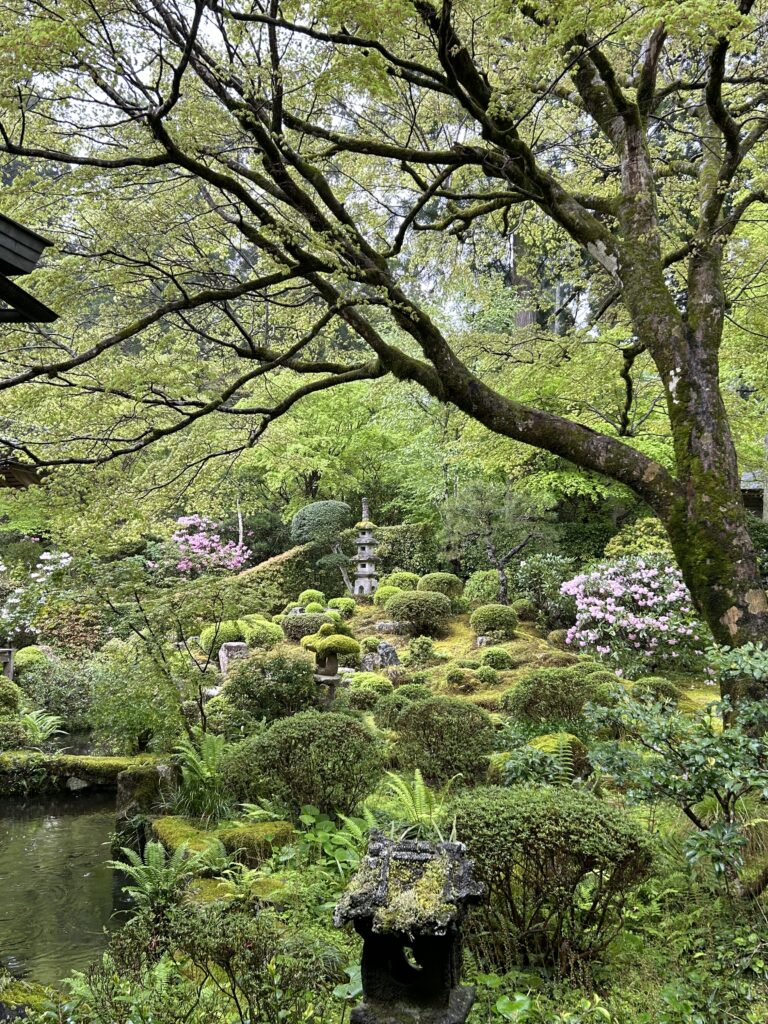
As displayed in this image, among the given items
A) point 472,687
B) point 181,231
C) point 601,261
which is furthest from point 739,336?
point 181,231

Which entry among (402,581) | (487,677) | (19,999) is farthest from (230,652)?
(19,999)

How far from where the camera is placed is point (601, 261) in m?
5.84

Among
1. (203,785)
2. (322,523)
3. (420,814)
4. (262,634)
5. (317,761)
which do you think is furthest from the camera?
(322,523)

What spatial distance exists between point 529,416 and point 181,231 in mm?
3399

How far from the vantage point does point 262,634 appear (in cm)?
1227

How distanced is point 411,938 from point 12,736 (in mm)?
8394

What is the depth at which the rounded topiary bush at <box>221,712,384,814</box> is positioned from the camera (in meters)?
5.03

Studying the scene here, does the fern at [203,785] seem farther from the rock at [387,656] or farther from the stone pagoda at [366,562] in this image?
the stone pagoda at [366,562]

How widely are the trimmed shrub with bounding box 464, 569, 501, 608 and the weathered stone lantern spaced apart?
1112cm

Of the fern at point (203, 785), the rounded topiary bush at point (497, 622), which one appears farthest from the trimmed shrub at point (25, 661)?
the rounded topiary bush at point (497, 622)

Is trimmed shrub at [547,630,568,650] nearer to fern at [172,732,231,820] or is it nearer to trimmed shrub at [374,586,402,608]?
trimmed shrub at [374,586,402,608]

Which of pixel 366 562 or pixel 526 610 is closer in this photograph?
pixel 526 610

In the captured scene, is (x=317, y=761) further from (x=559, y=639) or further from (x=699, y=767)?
(x=559, y=639)

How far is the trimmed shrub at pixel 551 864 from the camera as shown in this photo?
3076mm
